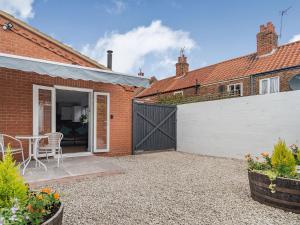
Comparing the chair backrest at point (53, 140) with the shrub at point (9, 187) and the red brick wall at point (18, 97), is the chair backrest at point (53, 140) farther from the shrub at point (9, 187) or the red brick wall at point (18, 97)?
the shrub at point (9, 187)

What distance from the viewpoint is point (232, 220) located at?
12.3 ft

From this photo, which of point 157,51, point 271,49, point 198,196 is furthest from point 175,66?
point 198,196

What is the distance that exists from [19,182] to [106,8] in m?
13.0

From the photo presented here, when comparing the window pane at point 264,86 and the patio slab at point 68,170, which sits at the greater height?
the window pane at point 264,86

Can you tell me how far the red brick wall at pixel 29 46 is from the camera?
25.3 feet

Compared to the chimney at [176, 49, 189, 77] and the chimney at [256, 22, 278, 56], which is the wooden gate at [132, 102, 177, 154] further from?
the chimney at [176, 49, 189, 77]

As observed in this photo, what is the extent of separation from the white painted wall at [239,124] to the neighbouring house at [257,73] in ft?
5.23

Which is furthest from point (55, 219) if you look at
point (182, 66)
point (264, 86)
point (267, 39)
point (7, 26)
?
point (182, 66)

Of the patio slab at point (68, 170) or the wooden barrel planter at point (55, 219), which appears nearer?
the wooden barrel planter at point (55, 219)

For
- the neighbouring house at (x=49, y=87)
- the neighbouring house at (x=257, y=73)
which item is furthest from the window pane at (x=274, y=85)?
the neighbouring house at (x=49, y=87)

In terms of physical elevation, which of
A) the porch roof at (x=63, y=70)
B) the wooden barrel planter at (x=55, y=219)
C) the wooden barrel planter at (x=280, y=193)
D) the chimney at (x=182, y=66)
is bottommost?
the wooden barrel planter at (x=280, y=193)

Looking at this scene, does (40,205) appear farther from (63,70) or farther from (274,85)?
(274,85)

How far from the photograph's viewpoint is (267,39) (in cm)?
1505

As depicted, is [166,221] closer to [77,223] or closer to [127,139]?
[77,223]
